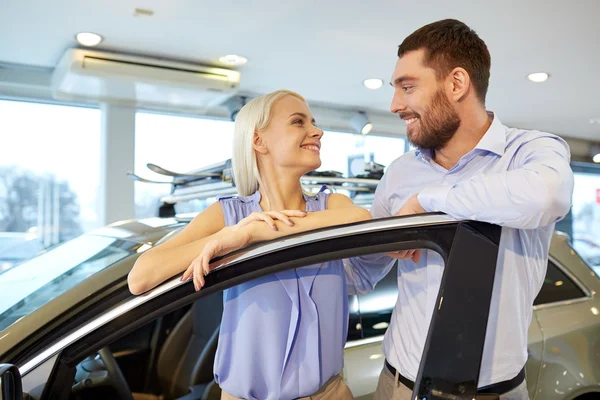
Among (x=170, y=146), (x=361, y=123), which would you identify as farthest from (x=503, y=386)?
(x=361, y=123)

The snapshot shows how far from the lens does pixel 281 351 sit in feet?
4.02

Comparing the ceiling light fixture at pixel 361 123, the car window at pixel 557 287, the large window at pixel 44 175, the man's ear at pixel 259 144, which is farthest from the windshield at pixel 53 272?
the ceiling light fixture at pixel 361 123

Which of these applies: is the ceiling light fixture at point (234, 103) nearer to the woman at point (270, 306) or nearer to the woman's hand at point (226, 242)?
the woman at point (270, 306)

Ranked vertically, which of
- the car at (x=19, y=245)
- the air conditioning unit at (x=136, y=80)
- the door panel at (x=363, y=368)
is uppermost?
the air conditioning unit at (x=136, y=80)

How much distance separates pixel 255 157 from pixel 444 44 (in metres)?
0.56

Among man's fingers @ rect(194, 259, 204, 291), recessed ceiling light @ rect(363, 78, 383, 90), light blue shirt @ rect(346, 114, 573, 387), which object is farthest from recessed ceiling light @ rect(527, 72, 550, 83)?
man's fingers @ rect(194, 259, 204, 291)

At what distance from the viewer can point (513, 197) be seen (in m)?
1.07

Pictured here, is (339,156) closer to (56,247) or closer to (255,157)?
(56,247)

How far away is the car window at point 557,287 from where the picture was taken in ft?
6.97

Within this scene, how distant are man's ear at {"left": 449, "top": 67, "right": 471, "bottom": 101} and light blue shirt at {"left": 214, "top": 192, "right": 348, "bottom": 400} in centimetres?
56

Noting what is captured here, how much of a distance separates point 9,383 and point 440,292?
0.75 metres

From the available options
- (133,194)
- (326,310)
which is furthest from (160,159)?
(326,310)

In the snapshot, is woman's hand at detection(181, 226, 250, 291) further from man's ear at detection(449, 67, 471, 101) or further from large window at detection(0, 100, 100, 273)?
large window at detection(0, 100, 100, 273)

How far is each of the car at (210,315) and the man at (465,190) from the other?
73 millimetres
